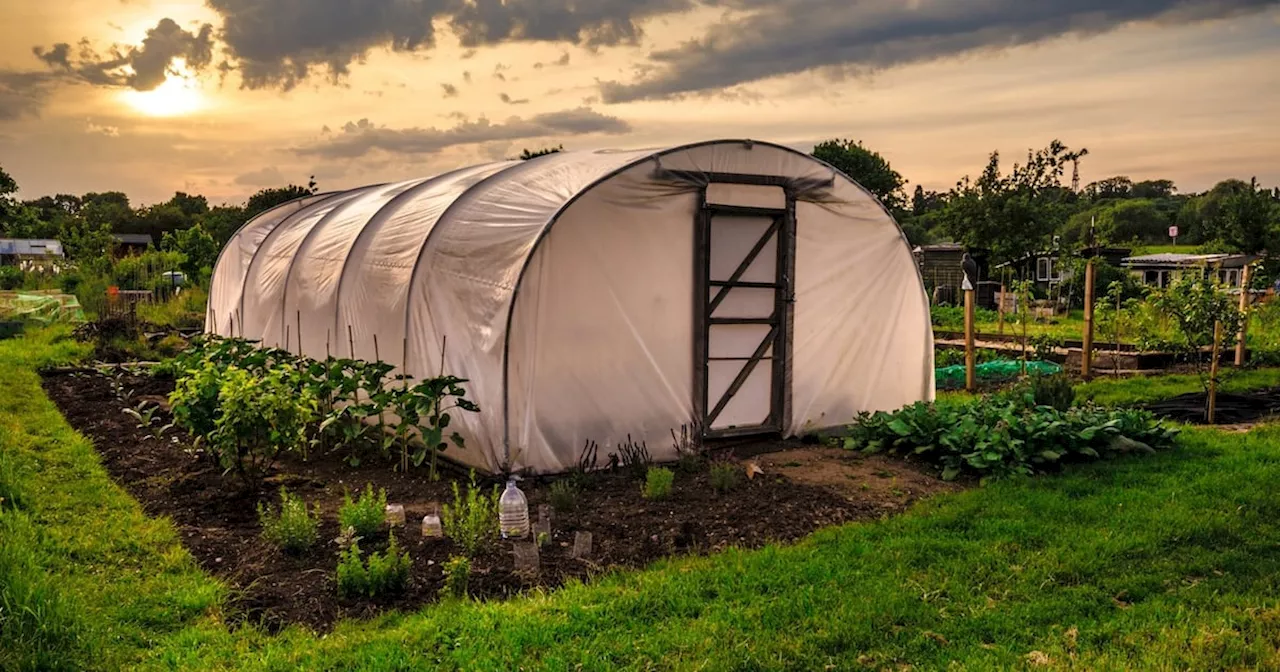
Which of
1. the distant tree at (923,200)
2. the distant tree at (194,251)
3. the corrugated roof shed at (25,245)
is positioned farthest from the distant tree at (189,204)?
the distant tree at (923,200)

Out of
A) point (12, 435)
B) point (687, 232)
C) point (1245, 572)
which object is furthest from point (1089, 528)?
point (12, 435)

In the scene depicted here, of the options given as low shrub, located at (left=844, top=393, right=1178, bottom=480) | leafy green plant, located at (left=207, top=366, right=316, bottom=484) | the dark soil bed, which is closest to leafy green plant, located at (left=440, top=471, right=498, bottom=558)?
leafy green plant, located at (left=207, top=366, right=316, bottom=484)

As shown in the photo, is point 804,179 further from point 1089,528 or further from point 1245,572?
point 1245,572

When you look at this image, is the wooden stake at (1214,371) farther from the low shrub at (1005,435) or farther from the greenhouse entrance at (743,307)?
the greenhouse entrance at (743,307)

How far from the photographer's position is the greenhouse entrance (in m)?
8.16

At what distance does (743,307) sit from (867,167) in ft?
162

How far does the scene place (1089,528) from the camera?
18.5 ft

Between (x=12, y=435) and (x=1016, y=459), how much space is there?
879 centimetres

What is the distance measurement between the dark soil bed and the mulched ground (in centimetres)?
421

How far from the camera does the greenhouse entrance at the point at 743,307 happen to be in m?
8.16

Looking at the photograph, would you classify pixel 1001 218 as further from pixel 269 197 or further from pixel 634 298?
pixel 269 197

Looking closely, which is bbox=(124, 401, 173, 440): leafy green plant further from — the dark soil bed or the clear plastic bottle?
the dark soil bed

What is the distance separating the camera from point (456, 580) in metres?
4.61

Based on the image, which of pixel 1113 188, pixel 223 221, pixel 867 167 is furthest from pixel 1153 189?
pixel 223 221
